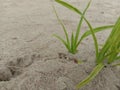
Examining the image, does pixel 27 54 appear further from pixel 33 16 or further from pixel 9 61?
pixel 33 16

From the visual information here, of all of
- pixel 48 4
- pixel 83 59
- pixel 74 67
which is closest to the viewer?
pixel 74 67

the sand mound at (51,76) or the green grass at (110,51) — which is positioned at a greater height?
the green grass at (110,51)

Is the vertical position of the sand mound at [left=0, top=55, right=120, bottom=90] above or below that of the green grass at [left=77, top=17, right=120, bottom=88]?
below

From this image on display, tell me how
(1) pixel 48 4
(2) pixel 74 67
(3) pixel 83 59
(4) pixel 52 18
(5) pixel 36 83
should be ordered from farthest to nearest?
(1) pixel 48 4
(4) pixel 52 18
(3) pixel 83 59
(2) pixel 74 67
(5) pixel 36 83

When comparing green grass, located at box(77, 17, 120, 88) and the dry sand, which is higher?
green grass, located at box(77, 17, 120, 88)

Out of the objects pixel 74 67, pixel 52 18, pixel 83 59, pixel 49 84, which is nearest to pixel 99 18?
pixel 52 18

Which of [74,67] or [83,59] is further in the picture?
[83,59]

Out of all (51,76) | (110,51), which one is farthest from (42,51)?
Result: (110,51)

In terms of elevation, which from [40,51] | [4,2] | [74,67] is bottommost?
[4,2]
